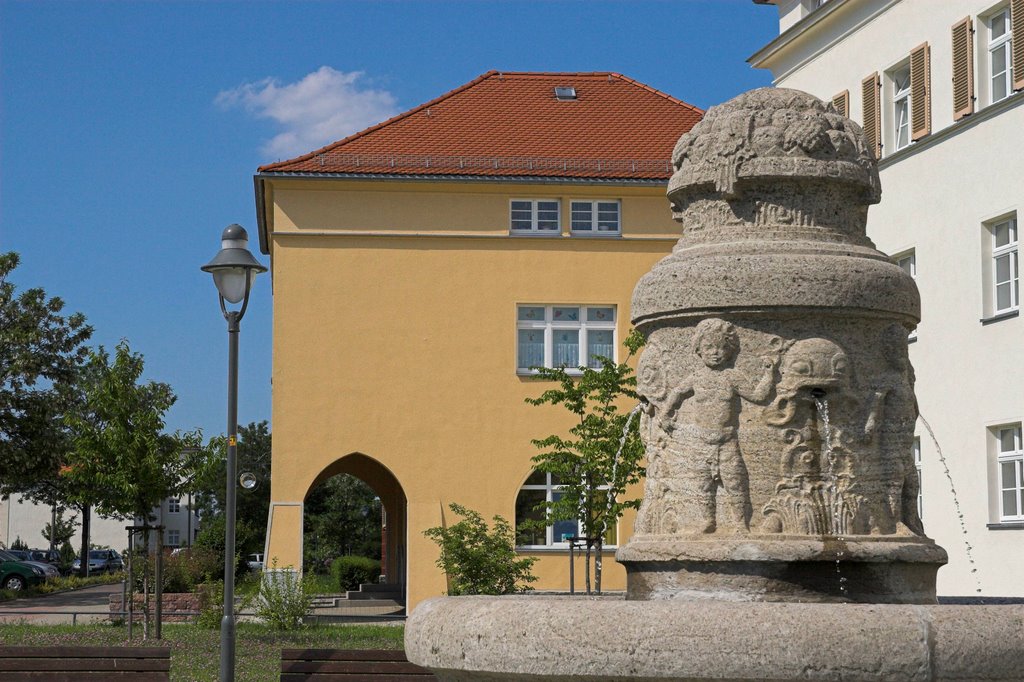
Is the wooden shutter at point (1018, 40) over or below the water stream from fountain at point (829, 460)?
over

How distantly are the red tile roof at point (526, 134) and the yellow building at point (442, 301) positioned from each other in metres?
0.08

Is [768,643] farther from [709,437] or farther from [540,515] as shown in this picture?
[540,515]

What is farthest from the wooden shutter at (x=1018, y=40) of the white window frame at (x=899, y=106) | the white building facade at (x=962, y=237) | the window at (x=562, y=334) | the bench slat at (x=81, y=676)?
the bench slat at (x=81, y=676)

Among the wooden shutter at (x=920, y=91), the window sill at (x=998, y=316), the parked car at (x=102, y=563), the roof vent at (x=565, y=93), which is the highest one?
the roof vent at (x=565, y=93)

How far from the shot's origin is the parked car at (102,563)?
7275cm

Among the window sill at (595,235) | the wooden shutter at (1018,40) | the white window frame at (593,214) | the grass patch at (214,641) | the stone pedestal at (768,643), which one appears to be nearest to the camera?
the stone pedestal at (768,643)

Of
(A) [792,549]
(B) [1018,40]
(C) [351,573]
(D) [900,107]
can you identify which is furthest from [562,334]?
(A) [792,549]

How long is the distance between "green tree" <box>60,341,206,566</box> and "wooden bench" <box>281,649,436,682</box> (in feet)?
40.2

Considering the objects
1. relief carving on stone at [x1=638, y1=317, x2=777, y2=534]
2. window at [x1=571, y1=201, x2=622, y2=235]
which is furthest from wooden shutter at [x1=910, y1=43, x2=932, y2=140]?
relief carving on stone at [x1=638, y1=317, x2=777, y2=534]

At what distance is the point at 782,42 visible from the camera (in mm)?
31328

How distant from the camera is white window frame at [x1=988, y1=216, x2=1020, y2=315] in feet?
77.7

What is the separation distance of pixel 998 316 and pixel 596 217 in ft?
38.6

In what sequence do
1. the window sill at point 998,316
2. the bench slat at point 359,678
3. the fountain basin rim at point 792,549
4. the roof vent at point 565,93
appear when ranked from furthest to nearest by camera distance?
the roof vent at point 565,93 → the window sill at point 998,316 → the bench slat at point 359,678 → the fountain basin rim at point 792,549

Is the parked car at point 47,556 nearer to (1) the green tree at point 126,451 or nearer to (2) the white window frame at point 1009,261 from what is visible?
(1) the green tree at point 126,451
